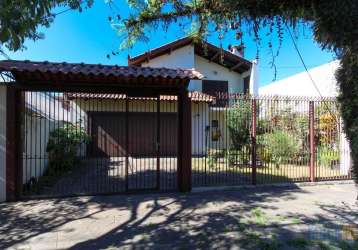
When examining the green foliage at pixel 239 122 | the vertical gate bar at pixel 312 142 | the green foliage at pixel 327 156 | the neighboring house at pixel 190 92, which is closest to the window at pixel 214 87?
the neighboring house at pixel 190 92

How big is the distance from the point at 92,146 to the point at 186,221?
10048 mm

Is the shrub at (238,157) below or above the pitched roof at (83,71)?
below

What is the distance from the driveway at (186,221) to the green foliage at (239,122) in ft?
13.5

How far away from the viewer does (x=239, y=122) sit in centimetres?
1308

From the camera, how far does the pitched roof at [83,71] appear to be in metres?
7.19

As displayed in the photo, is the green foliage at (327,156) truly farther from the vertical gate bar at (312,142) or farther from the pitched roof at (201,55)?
the pitched roof at (201,55)

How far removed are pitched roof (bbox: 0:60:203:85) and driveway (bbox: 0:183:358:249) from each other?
2.91 meters

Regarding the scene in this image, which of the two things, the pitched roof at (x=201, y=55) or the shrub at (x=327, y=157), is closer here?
the shrub at (x=327, y=157)

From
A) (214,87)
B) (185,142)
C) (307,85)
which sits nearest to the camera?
(185,142)

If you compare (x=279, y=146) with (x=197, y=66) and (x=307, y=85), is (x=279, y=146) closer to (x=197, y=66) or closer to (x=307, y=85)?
(x=307, y=85)

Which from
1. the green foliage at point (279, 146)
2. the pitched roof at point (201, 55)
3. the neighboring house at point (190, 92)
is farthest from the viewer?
the pitched roof at point (201, 55)

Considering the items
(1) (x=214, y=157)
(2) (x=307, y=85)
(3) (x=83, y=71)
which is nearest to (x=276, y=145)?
(1) (x=214, y=157)

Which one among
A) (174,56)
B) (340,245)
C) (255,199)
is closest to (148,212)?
(255,199)

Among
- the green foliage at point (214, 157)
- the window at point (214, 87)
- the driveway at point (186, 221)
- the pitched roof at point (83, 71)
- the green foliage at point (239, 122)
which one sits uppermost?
the window at point (214, 87)
